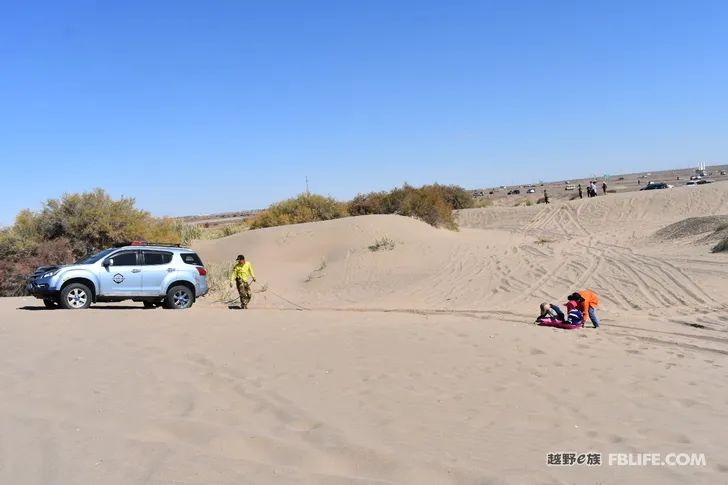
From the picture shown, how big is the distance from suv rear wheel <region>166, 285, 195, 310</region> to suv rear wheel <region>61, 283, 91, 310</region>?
203 centimetres

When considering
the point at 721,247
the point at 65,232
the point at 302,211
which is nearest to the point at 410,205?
the point at 302,211

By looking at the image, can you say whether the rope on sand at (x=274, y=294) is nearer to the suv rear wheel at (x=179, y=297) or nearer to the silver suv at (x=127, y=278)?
the silver suv at (x=127, y=278)

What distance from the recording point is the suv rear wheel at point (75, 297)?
1511 cm

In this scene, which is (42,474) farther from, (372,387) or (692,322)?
(692,322)

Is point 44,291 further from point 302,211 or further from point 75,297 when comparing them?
point 302,211

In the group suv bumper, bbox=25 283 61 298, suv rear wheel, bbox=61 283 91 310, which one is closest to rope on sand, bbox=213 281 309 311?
suv rear wheel, bbox=61 283 91 310

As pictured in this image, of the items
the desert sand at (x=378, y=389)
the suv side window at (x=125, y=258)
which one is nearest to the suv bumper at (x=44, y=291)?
the desert sand at (x=378, y=389)

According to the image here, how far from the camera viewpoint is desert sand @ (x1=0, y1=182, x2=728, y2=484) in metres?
4.86

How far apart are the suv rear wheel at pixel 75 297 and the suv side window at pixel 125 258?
102cm

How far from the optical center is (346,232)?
28000mm

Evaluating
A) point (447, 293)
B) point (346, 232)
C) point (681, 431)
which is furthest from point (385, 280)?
point (681, 431)

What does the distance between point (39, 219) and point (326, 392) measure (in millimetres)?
22033

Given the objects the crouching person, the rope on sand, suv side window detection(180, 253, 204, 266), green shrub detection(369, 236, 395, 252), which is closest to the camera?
the crouching person

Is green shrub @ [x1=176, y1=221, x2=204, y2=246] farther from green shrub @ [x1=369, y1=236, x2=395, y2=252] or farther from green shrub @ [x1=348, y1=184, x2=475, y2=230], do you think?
green shrub @ [x1=369, y1=236, x2=395, y2=252]
